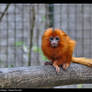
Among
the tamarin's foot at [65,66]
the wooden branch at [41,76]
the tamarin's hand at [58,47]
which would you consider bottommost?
the wooden branch at [41,76]

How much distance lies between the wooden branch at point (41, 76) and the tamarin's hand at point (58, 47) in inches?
4.4

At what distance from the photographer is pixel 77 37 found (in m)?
4.16

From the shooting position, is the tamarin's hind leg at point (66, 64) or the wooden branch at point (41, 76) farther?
the tamarin's hind leg at point (66, 64)

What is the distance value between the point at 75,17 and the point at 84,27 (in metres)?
0.27

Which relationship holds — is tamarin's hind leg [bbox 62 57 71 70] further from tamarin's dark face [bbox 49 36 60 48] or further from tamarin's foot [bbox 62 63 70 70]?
tamarin's dark face [bbox 49 36 60 48]

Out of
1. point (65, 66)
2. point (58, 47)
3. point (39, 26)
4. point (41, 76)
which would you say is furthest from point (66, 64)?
point (39, 26)

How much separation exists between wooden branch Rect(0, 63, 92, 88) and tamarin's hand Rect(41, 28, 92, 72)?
111mm

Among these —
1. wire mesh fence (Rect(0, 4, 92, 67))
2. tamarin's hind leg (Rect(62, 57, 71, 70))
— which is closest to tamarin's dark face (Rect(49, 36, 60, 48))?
tamarin's hind leg (Rect(62, 57, 71, 70))

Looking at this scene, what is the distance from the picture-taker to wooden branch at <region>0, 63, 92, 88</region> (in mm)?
1902

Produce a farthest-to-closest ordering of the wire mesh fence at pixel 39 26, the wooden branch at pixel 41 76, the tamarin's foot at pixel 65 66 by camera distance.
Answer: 1. the wire mesh fence at pixel 39 26
2. the tamarin's foot at pixel 65 66
3. the wooden branch at pixel 41 76

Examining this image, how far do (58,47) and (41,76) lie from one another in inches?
17.7

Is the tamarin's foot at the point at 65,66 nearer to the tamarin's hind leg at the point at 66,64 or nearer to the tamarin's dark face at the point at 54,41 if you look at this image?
the tamarin's hind leg at the point at 66,64

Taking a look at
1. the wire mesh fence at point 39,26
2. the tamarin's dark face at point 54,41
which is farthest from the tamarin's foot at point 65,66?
the wire mesh fence at point 39,26

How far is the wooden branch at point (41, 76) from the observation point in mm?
1902
